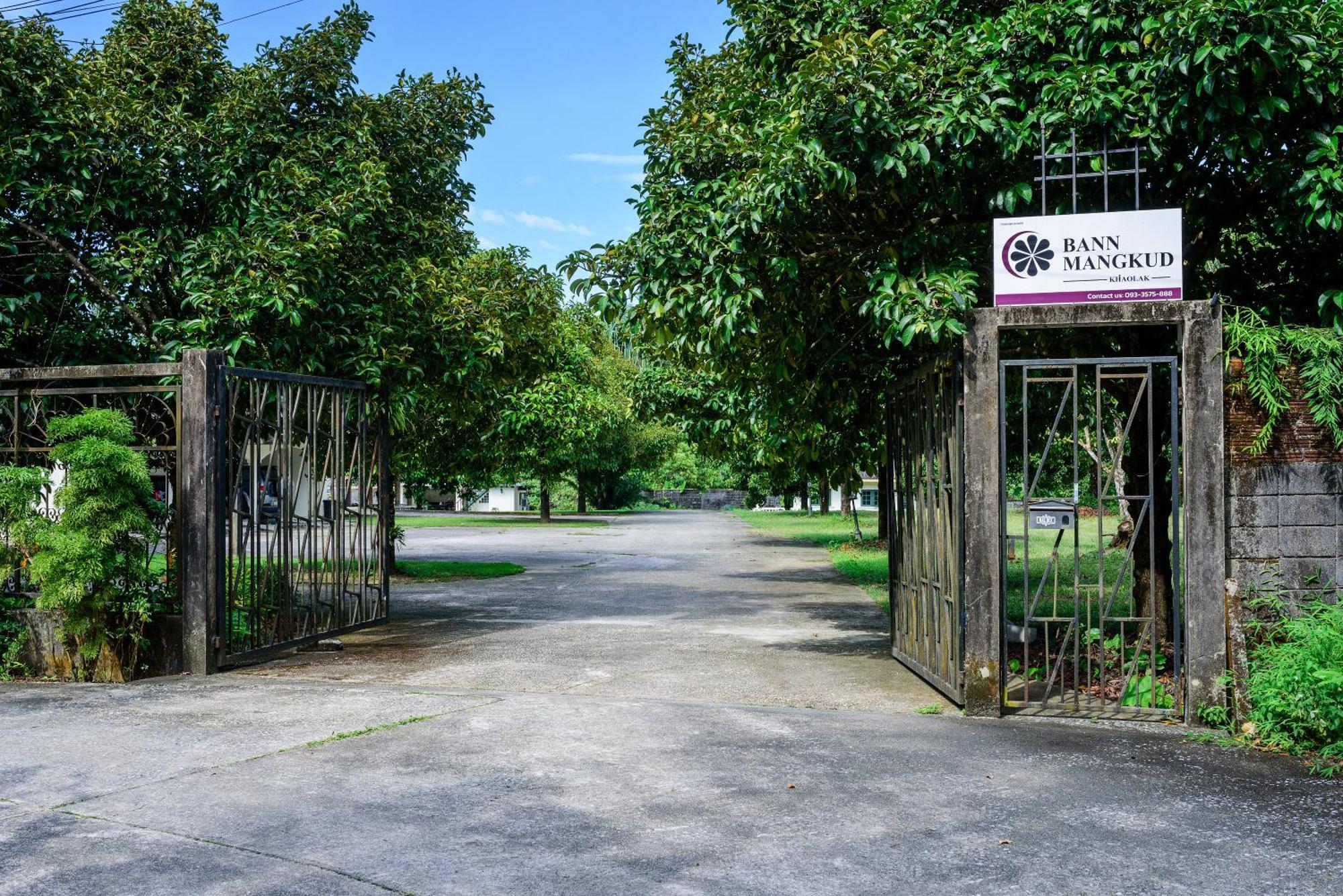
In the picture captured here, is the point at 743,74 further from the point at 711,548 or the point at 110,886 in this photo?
the point at 711,548

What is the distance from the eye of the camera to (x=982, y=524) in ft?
24.1

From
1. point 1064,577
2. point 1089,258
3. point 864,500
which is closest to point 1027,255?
point 1089,258

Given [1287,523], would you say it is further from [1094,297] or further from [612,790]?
[612,790]

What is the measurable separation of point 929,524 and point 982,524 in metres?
1.23

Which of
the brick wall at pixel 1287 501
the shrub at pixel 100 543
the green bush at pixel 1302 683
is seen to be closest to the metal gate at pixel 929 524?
the brick wall at pixel 1287 501

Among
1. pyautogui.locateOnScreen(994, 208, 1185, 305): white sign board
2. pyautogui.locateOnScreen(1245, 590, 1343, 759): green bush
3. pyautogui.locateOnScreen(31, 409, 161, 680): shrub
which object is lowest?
pyautogui.locateOnScreen(1245, 590, 1343, 759): green bush

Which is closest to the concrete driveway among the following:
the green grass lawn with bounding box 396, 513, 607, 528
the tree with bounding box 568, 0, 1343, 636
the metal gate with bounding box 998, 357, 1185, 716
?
the metal gate with bounding box 998, 357, 1185, 716

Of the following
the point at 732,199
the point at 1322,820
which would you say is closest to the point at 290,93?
the point at 732,199

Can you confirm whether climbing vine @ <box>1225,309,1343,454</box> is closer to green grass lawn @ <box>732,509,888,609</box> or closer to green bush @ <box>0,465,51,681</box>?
green grass lawn @ <box>732,509,888,609</box>

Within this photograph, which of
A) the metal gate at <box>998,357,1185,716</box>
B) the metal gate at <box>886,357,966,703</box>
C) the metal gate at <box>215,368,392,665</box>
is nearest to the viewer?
the metal gate at <box>998,357,1185,716</box>

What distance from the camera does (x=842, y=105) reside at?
7652 millimetres

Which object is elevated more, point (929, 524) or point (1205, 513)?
point (1205, 513)

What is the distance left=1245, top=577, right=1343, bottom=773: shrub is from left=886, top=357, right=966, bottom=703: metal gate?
1828 millimetres

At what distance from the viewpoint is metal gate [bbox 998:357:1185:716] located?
720 cm
